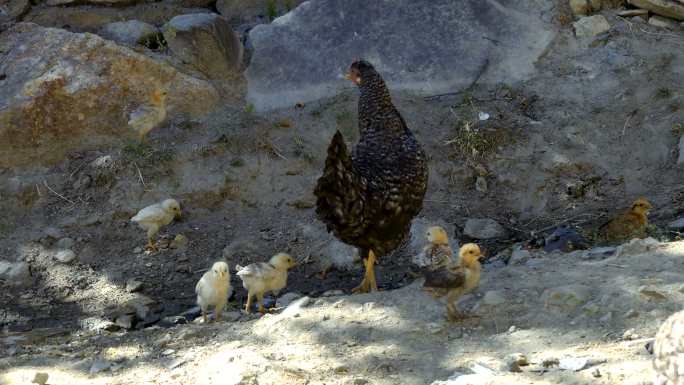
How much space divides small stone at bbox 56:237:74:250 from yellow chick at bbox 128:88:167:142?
4.13 feet

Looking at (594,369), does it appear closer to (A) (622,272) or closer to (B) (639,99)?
(A) (622,272)

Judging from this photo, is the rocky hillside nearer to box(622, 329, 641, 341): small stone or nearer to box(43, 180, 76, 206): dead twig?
box(43, 180, 76, 206): dead twig

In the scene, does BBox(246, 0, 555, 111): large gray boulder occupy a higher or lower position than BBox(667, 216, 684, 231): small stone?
higher

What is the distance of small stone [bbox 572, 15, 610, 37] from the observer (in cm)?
1001

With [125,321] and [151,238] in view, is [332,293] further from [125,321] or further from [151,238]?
[151,238]

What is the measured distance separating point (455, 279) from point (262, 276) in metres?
1.78

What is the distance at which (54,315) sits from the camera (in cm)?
728

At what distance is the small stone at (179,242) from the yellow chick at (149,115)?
1.19 meters

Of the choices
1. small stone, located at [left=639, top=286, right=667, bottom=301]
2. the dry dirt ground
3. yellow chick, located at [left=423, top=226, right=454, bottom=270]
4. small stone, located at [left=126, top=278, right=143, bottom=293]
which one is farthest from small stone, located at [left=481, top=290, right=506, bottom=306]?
small stone, located at [left=126, top=278, right=143, bottom=293]

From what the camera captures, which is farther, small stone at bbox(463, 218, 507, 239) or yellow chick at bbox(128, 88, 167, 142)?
yellow chick at bbox(128, 88, 167, 142)

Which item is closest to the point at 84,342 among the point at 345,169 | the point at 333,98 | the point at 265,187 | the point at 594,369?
the point at 345,169

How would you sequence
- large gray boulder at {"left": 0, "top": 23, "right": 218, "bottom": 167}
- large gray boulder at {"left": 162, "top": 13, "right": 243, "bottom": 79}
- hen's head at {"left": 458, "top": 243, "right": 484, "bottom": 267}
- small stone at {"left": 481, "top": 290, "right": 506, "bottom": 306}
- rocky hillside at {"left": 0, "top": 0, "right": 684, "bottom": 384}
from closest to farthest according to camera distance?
hen's head at {"left": 458, "top": 243, "right": 484, "bottom": 267}
small stone at {"left": 481, "top": 290, "right": 506, "bottom": 306}
rocky hillside at {"left": 0, "top": 0, "right": 684, "bottom": 384}
large gray boulder at {"left": 0, "top": 23, "right": 218, "bottom": 167}
large gray boulder at {"left": 162, "top": 13, "right": 243, "bottom": 79}

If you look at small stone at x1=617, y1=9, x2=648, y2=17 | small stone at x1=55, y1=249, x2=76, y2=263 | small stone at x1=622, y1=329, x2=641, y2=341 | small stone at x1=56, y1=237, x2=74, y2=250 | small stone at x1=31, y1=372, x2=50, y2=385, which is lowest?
small stone at x1=55, y1=249, x2=76, y2=263

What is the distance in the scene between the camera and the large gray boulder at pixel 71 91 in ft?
29.2
